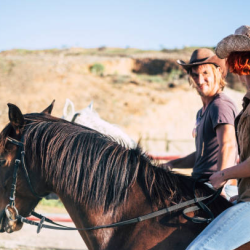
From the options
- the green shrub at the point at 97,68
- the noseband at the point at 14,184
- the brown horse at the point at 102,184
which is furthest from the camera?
the green shrub at the point at 97,68

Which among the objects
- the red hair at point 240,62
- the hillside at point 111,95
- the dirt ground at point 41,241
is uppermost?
the red hair at point 240,62

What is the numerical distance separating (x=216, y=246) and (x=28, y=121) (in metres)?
1.68

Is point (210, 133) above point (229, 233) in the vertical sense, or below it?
above

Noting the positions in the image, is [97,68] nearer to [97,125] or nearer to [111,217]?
[97,125]

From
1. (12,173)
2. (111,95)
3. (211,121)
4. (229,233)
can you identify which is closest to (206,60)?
(211,121)

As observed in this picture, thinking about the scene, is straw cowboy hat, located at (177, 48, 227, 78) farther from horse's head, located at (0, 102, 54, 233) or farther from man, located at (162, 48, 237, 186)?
horse's head, located at (0, 102, 54, 233)

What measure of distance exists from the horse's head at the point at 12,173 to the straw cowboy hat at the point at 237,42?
1.56 meters

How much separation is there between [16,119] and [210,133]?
5.21 ft

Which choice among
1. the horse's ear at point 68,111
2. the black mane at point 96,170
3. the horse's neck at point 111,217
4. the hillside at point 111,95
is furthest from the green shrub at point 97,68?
the horse's neck at point 111,217

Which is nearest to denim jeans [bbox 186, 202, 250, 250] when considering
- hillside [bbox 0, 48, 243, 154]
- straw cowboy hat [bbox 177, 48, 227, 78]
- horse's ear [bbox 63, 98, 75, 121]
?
straw cowboy hat [bbox 177, 48, 227, 78]

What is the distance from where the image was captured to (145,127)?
24.4m

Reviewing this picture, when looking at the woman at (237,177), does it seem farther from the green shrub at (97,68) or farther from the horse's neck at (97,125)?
the green shrub at (97,68)

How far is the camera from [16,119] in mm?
2668

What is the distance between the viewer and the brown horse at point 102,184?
2404 mm
